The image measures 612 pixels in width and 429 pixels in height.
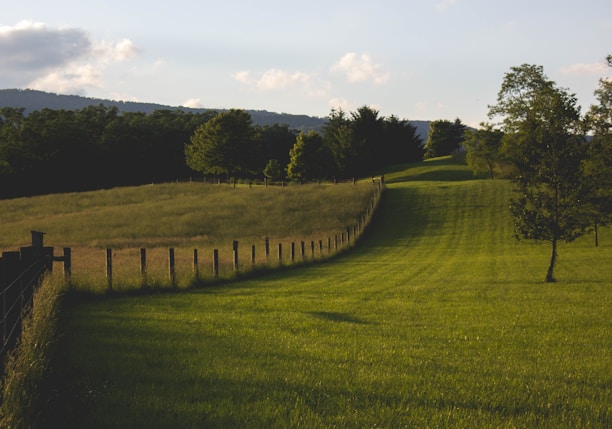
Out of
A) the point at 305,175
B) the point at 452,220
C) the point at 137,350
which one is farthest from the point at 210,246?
the point at 305,175

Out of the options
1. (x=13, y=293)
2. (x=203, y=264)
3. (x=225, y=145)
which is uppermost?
(x=225, y=145)

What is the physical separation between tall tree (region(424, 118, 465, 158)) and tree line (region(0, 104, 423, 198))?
17575 millimetres

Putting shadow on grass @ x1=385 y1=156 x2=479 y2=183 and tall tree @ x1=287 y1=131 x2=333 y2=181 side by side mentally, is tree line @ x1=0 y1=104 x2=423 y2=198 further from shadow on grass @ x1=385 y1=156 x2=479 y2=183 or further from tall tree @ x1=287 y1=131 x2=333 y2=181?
shadow on grass @ x1=385 y1=156 x2=479 y2=183

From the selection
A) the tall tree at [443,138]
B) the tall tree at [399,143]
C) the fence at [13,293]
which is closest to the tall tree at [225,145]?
the tall tree at [399,143]

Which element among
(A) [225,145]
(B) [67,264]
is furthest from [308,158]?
(B) [67,264]

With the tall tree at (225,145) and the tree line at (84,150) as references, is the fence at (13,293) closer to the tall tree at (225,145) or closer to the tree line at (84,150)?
the tall tree at (225,145)

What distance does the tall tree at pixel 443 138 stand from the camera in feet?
462

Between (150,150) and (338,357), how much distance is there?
349ft

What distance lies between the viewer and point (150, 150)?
4390 inches

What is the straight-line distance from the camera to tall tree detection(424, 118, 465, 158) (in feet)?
462

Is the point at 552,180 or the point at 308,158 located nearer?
the point at 552,180

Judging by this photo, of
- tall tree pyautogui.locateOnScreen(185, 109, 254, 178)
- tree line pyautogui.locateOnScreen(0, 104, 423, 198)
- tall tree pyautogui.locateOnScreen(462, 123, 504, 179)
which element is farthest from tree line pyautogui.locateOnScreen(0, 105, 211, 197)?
tall tree pyautogui.locateOnScreen(462, 123, 504, 179)

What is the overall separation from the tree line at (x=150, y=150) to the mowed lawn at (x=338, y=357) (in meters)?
76.8

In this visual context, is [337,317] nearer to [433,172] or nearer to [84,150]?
[84,150]
